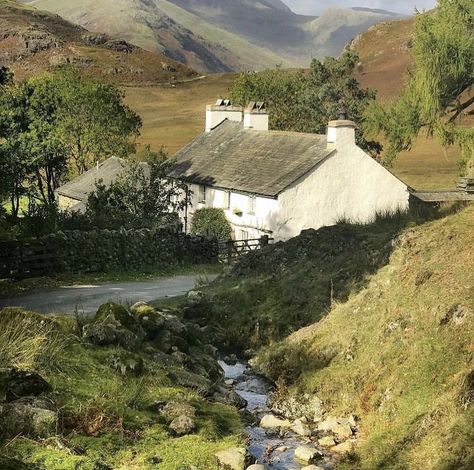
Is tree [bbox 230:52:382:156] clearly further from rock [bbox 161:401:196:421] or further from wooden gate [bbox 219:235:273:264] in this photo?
rock [bbox 161:401:196:421]

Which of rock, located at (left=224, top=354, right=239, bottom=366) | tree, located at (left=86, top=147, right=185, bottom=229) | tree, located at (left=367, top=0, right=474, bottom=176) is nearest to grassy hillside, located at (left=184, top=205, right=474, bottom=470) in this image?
rock, located at (left=224, top=354, right=239, bottom=366)

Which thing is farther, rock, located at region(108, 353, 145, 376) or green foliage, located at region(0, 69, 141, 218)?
green foliage, located at region(0, 69, 141, 218)

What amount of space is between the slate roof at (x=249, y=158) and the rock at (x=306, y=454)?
2477 centimetres

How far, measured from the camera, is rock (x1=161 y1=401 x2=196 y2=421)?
46.5 ft

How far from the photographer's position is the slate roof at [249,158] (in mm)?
40469

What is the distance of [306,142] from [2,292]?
67.1 ft

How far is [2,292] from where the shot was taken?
28656mm

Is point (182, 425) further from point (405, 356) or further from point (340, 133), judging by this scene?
point (340, 133)

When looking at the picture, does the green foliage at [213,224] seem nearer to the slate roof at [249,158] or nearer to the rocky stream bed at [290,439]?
the slate roof at [249,158]

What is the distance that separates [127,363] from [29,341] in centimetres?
236

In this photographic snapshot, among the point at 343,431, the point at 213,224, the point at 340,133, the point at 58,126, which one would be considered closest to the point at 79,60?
the point at 58,126

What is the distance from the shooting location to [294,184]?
130 ft

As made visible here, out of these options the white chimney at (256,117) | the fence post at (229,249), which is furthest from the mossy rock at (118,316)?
the white chimney at (256,117)

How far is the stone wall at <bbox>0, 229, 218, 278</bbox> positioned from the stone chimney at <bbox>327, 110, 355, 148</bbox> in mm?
8522
